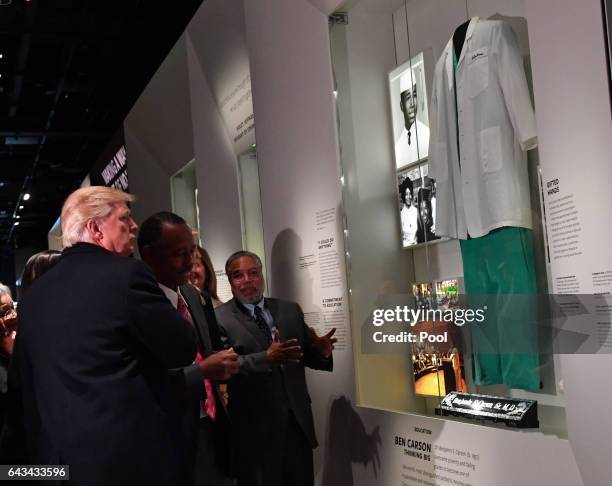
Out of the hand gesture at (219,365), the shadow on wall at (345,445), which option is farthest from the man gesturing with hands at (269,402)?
the hand gesture at (219,365)

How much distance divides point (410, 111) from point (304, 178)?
30.1 inches

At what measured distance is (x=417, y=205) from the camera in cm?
415

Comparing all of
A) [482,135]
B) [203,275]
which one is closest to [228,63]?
[203,275]

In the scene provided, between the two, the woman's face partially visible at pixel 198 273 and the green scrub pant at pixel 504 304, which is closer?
the green scrub pant at pixel 504 304

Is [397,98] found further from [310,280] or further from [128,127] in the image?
[128,127]

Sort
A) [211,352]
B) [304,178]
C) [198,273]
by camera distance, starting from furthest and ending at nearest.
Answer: [198,273], [304,178], [211,352]

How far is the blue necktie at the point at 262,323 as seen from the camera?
4.01m

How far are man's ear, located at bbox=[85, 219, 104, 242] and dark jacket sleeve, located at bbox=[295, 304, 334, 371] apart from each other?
1773 millimetres

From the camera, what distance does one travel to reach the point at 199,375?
2682 mm

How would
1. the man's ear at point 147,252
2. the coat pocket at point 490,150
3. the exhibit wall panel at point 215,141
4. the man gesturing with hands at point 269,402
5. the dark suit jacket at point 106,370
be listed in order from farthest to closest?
the exhibit wall panel at point 215,141
the man gesturing with hands at point 269,402
the coat pocket at point 490,150
the man's ear at point 147,252
the dark suit jacket at point 106,370

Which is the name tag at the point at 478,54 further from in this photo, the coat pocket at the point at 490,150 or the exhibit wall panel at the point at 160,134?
the exhibit wall panel at the point at 160,134

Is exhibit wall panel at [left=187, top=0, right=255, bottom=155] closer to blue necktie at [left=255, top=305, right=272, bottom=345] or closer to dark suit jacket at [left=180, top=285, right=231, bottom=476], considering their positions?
blue necktie at [left=255, top=305, right=272, bottom=345]

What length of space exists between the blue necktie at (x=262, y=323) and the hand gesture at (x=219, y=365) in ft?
4.10

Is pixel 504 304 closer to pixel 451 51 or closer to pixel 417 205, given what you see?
pixel 417 205
